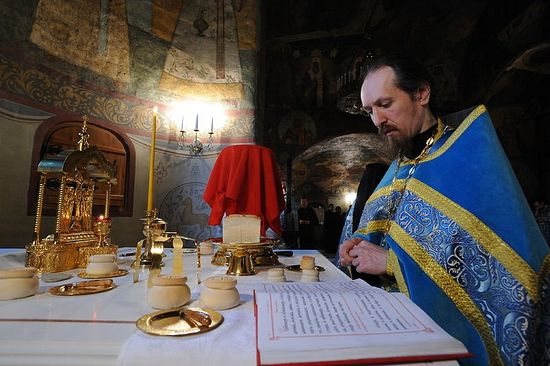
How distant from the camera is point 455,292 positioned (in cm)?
112

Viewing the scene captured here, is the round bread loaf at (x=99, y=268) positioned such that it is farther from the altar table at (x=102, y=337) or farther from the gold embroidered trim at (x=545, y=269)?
the gold embroidered trim at (x=545, y=269)

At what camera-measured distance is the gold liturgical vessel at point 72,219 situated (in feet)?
4.77

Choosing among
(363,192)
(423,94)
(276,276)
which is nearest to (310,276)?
(276,276)

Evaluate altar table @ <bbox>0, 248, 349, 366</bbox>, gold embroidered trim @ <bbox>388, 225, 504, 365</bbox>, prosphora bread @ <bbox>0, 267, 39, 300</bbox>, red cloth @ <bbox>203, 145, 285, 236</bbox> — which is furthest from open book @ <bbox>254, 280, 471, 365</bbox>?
red cloth @ <bbox>203, 145, 285, 236</bbox>

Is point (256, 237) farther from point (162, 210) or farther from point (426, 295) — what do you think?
point (162, 210)

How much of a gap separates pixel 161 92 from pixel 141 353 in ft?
16.8

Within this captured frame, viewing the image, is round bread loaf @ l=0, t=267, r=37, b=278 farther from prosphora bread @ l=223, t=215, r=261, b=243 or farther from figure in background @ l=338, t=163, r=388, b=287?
figure in background @ l=338, t=163, r=388, b=287

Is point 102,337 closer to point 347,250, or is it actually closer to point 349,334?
point 349,334

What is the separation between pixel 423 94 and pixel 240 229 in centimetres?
135

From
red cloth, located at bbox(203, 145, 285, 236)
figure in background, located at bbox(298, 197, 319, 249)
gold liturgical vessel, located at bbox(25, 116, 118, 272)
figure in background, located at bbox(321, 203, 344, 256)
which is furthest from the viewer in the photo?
figure in background, located at bbox(298, 197, 319, 249)

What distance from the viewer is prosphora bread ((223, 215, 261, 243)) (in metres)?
1.79

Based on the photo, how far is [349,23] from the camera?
10219mm

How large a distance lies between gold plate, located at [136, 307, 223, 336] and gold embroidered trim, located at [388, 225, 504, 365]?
87cm

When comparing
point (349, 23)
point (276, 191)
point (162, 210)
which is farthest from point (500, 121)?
point (162, 210)
